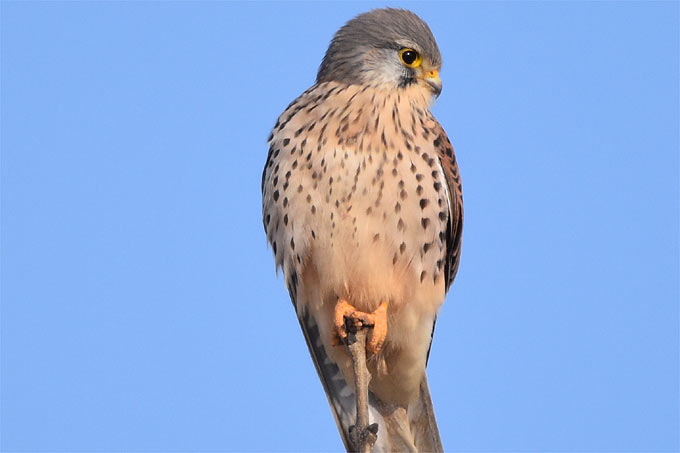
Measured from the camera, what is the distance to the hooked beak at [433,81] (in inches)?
205

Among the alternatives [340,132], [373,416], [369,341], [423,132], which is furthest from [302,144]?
[373,416]

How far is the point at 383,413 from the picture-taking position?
5801 mm

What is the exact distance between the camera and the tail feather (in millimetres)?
5586

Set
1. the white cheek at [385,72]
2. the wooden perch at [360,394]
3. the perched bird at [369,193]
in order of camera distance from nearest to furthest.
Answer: the wooden perch at [360,394] < the perched bird at [369,193] < the white cheek at [385,72]

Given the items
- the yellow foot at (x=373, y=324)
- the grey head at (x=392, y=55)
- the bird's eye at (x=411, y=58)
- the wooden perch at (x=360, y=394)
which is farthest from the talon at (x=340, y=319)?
the bird's eye at (x=411, y=58)

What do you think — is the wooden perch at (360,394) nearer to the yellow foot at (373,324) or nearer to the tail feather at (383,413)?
the yellow foot at (373,324)

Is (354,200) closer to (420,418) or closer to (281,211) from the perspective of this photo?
(281,211)

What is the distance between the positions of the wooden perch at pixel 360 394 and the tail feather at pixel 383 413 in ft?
3.68

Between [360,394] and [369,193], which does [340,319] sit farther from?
[360,394]

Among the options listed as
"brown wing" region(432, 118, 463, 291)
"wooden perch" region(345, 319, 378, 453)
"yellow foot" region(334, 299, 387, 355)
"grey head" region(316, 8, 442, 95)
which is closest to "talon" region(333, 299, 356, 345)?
"yellow foot" region(334, 299, 387, 355)

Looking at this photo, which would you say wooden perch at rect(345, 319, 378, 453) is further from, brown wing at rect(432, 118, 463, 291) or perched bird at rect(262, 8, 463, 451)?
brown wing at rect(432, 118, 463, 291)

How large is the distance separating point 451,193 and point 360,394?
1.58 m

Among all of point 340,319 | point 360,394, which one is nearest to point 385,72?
point 340,319

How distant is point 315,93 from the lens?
5.25m
